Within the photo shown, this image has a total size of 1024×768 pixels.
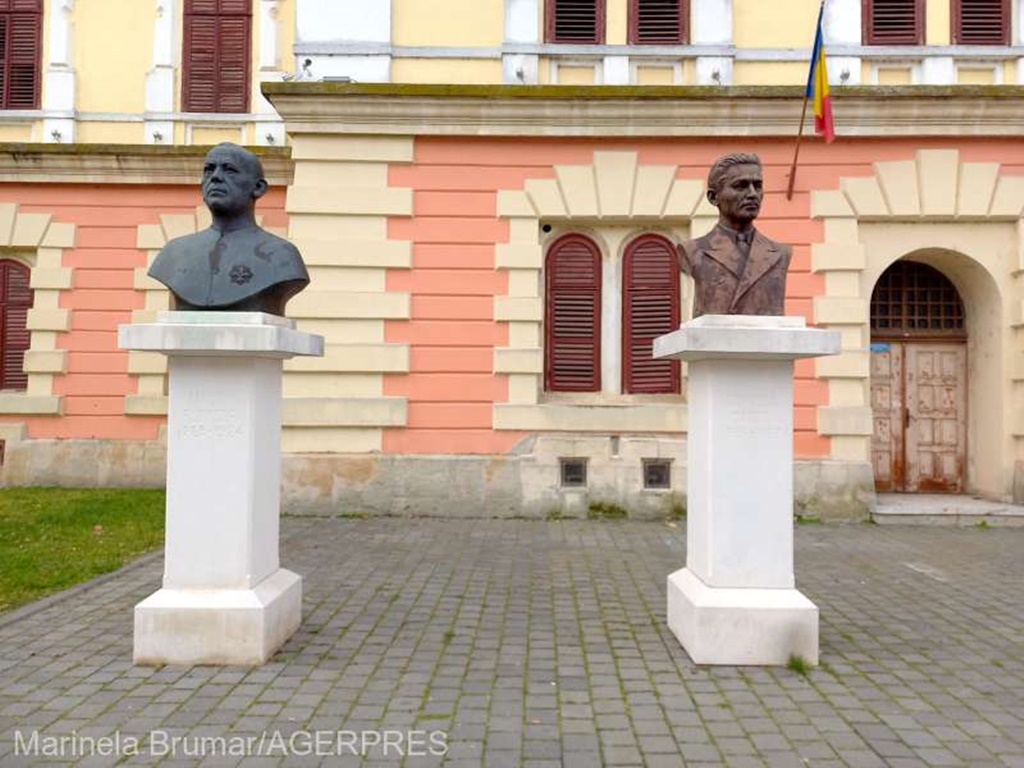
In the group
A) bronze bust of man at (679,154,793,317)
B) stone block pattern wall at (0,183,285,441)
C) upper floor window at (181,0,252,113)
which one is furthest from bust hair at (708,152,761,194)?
upper floor window at (181,0,252,113)

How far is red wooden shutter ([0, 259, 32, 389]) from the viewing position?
12.7 meters

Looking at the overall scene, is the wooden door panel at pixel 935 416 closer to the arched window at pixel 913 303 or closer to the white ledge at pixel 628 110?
the arched window at pixel 913 303

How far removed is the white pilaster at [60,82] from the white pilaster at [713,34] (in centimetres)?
985

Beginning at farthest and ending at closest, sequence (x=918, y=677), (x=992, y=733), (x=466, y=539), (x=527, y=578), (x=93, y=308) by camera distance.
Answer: (x=93, y=308) < (x=466, y=539) < (x=527, y=578) < (x=918, y=677) < (x=992, y=733)

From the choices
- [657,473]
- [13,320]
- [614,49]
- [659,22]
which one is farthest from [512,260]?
[13,320]

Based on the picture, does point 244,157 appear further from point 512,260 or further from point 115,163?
point 115,163

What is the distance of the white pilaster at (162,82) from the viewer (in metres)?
12.6

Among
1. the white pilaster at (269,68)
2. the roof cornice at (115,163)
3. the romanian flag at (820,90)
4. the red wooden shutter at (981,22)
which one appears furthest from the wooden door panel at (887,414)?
the white pilaster at (269,68)

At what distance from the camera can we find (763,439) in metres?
5.00

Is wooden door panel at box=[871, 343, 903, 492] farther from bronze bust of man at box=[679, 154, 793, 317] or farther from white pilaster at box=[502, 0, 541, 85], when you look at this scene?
bronze bust of man at box=[679, 154, 793, 317]

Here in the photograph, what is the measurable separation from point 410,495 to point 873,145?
7831 millimetres

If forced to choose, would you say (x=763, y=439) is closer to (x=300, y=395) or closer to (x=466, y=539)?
(x=466, y=539)

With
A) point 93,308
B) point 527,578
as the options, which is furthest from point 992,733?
point 93,308

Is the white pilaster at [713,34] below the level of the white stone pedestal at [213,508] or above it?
above
